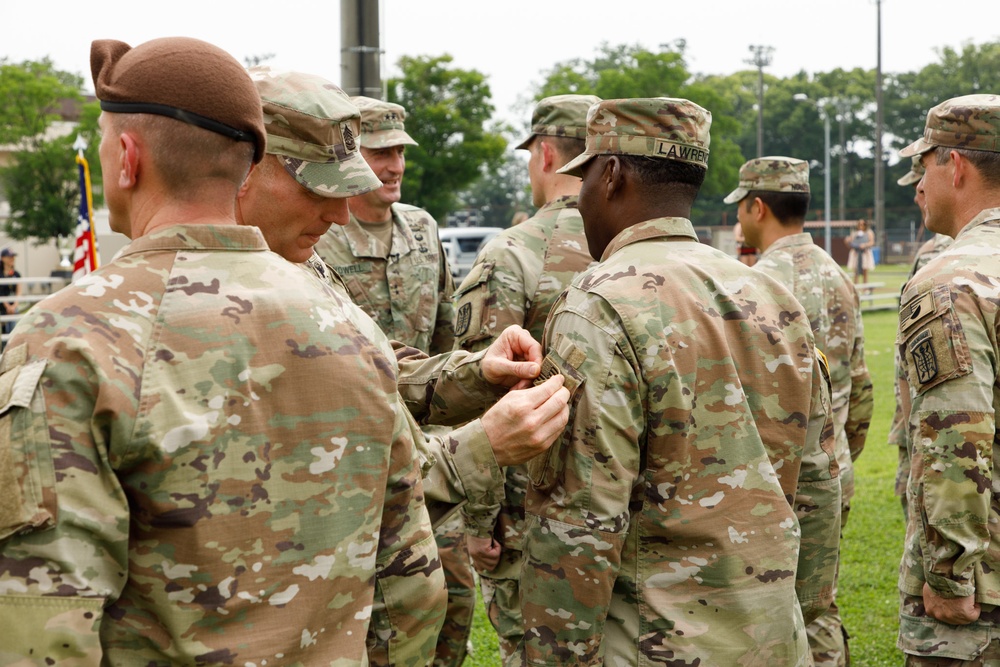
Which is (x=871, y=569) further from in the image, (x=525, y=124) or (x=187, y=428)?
(x=525, y=124)

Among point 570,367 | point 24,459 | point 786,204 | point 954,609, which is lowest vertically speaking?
point 954,609


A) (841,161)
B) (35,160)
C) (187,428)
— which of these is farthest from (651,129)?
(841,161)

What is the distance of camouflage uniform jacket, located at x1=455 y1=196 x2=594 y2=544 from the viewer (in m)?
4.51

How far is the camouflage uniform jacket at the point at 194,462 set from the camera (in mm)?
1636

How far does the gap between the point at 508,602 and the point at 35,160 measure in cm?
4184

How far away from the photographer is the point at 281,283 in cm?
197

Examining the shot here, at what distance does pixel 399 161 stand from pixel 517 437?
313cm

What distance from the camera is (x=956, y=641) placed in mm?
3566

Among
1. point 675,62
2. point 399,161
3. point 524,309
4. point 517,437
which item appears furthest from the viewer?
point 675,62

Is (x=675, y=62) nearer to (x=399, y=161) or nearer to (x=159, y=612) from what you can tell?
Result: (x=399, y=161)

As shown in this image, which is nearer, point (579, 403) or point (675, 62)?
point (579, 403)

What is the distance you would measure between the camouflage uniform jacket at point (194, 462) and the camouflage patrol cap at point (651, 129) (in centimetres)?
126

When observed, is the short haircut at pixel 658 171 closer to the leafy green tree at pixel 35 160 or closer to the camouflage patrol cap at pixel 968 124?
the camouflage patrol cap at pixel 968 124

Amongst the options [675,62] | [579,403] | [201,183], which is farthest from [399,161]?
[675,62]
